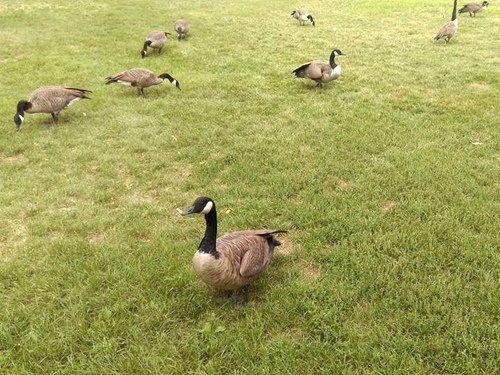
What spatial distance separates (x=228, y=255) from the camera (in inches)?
184

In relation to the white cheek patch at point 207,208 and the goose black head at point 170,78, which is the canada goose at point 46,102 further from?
the white cheek patch at point 207,208

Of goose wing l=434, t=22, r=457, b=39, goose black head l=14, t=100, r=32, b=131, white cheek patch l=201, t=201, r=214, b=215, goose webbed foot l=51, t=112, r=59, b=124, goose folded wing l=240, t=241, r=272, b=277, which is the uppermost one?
goose wing l=434, t=22, r=457, b=39

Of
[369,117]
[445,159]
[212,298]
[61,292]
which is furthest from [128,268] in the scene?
[369,117]

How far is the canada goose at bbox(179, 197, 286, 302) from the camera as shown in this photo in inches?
175

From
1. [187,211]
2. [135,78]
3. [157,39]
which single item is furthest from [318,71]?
[187,211]

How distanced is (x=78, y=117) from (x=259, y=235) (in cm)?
712

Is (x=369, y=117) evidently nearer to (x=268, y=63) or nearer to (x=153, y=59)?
(x=268, y=63)

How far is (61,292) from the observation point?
16.9ft

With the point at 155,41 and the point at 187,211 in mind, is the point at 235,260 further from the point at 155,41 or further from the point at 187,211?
the point at 155,41

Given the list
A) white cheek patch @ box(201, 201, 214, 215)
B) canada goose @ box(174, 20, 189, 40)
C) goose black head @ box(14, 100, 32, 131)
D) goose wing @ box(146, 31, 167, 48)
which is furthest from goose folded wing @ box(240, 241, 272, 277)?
canada goose @ box(174, 20, 189, 40)

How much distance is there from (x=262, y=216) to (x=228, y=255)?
1.92 metres

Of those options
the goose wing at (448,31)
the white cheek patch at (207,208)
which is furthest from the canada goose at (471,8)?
the white cheek patch at (207,208)

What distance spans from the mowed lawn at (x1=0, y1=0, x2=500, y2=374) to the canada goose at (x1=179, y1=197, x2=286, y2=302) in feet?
1.26

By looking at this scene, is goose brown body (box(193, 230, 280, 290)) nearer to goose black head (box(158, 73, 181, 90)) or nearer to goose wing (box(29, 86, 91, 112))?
goose wing (box(29, 86, 91, 112))
